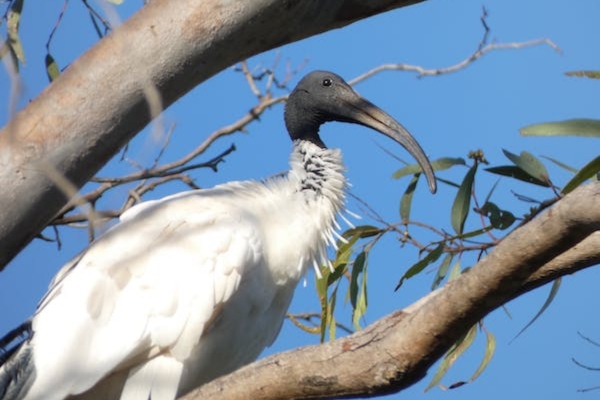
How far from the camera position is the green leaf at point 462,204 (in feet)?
9.96

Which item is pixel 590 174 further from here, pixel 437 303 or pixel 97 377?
pixel 97 377

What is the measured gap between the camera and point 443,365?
3.07 metres

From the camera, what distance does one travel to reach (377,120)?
4.07 meters

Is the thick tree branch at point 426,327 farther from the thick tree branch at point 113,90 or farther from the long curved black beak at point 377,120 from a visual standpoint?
the long curved black beak at point 377,120

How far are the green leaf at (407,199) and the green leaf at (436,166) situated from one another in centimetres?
4

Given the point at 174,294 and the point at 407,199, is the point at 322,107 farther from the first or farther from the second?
the point at 174,294

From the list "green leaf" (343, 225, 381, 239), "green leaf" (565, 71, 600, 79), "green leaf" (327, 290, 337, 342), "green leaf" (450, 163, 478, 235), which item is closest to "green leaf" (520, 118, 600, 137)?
"green leaf" (565, 71, 600, 79)

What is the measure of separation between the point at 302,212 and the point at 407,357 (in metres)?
1.76

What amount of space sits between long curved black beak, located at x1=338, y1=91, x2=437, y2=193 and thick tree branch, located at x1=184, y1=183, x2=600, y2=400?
1555 mm

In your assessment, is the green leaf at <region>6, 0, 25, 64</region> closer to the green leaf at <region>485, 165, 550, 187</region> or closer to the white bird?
the white bird

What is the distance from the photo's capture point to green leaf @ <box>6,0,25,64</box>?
2.88 m

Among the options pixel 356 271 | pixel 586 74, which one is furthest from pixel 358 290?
pixel 586 74

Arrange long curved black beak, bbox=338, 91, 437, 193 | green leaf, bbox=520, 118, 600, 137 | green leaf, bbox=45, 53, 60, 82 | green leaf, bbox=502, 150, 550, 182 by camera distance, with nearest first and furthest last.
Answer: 1. green leaf, bbox=520, 118, 600, 137
2. green leaf, bbox=502, 150, 550, 182
3. green leaf, bbox=45, 53, 60, 82
4. long curved black beak, bbox=338, 91, 437, 193

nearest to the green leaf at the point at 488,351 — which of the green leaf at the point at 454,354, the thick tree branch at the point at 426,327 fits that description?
the green leaf at the point at 454,354
